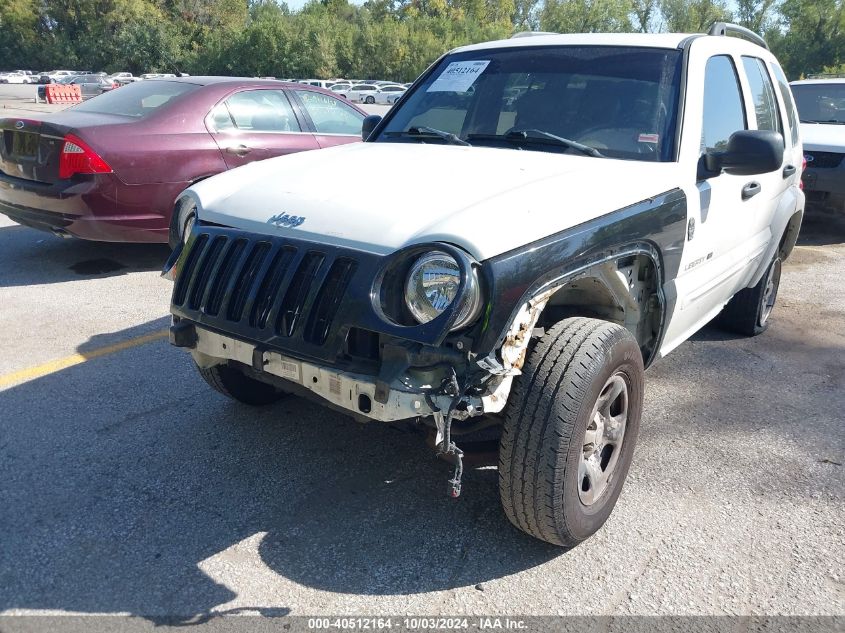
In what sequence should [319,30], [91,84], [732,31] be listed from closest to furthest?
[732,31]
[91,84]
[319,30]

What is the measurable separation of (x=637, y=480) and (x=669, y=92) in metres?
1.85

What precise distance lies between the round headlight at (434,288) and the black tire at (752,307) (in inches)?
136

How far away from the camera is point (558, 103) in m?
3.75

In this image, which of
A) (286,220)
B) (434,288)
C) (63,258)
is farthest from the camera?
(63,258)

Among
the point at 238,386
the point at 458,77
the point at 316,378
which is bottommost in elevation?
the point at 238,386

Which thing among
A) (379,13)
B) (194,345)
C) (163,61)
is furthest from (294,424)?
(379,13)

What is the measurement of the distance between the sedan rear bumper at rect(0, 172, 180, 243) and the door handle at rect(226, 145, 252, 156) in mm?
598

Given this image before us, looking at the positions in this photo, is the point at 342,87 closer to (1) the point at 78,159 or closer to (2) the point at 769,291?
(1) the point at 78,159

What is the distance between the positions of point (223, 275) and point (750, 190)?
2883 mm

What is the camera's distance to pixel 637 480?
3.46m

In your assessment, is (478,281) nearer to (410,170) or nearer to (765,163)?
(410,170)

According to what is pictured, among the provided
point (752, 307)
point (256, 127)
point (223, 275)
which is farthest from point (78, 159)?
point (752, 307)

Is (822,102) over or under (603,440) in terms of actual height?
over

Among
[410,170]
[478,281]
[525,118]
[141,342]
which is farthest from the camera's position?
[141,342]
